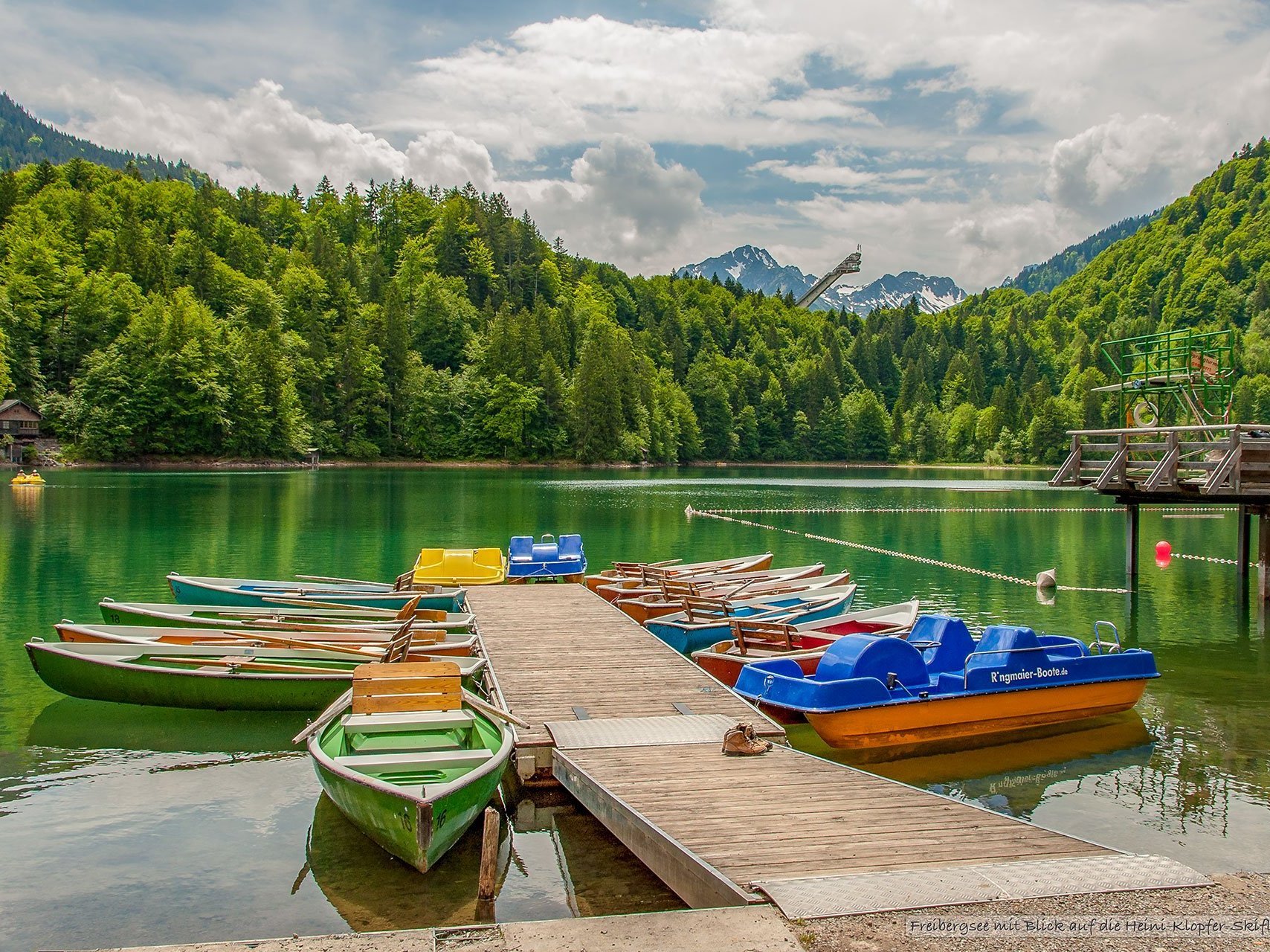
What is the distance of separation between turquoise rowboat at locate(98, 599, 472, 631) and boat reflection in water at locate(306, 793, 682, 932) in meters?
6.80

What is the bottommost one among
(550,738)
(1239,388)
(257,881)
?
(257,881)

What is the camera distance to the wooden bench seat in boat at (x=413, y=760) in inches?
369

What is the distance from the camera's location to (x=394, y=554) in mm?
34344

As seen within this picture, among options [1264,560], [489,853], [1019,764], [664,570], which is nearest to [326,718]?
[489,853]

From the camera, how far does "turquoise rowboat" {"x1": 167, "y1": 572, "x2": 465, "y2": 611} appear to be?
65.1 ft

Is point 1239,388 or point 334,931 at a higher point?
point 1239,388

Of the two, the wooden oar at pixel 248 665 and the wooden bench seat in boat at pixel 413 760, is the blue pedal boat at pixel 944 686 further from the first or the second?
the wooden oar at pixel 248 665

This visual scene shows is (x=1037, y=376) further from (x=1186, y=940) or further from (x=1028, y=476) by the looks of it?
(x=1186, y=940)

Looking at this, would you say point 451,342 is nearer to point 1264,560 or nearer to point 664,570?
point 664,570

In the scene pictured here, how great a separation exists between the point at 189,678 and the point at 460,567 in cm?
1120

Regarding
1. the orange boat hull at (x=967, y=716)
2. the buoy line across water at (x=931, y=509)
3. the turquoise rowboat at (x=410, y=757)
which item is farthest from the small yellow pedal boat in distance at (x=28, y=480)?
the orange boat hull at (x=967, y=716)

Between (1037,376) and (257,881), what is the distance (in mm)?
189984

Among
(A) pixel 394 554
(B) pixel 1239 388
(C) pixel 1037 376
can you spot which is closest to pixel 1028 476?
(B) pixel 1239 388

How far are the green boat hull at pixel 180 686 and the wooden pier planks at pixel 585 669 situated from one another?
2811 mm
